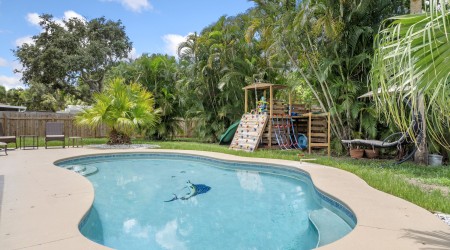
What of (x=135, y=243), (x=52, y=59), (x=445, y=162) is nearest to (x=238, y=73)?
(x=445, y=162)

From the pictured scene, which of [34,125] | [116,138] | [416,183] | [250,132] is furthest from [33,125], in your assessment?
[416,183]

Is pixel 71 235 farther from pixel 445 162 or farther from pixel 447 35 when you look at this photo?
pixel 445 162

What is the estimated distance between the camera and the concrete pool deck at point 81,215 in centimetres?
281

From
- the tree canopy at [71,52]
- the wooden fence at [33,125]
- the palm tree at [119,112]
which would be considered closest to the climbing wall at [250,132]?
the palm tree at [119,112]

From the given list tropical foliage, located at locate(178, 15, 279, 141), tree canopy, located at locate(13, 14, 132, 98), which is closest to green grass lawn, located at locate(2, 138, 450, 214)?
tropical foliage, located at locate(178, 15, 279, 141)

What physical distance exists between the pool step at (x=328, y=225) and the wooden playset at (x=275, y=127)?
7036mm

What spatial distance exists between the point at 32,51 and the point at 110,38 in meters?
6.72

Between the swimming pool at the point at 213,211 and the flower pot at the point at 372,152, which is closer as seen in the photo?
the swimming pool at the point at 213,211

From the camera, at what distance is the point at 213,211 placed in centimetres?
504

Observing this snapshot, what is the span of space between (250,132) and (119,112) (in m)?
5.81

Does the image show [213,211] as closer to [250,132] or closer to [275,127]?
[250,132]

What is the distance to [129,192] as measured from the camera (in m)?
6.31

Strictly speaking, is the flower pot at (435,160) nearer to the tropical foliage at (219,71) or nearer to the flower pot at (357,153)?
the flower pot at (357,153)

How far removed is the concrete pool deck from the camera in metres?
2.81
